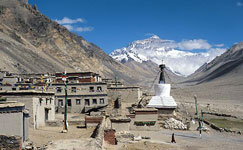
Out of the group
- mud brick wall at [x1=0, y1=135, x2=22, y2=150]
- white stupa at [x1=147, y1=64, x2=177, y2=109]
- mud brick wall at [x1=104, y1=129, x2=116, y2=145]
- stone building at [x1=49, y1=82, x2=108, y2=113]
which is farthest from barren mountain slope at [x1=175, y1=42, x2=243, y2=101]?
mud brick wall at [x1=0, y1=135, x2=22, y2=150]

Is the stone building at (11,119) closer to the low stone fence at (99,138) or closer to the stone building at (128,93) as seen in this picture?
the low stone fence at (99,138)

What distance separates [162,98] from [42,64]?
62326 millimetres

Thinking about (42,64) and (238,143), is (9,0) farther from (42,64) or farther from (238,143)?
(238,143)

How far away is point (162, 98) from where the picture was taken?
28.1m

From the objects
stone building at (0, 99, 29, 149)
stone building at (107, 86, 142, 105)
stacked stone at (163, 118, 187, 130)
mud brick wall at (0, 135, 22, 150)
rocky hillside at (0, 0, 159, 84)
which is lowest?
stacked stone at (163, 118, 187, 130)

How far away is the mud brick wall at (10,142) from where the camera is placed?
9.49 m

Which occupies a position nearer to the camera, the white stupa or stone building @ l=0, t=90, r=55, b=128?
stone building @ l=0, t=90, r=55, b=128

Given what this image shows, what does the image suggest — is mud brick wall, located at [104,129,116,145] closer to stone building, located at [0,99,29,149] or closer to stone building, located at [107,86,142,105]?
stone building, located at [0,99,29,149]

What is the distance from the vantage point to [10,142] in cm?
955

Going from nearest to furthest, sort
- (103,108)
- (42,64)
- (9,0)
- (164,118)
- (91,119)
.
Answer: (91,119) → (164,118) → (103,108) → (42,64) → (9,0)

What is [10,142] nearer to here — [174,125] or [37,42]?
[174,125]

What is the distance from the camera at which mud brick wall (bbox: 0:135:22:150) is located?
9.49m

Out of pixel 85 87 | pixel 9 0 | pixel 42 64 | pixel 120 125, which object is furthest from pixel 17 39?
pixel 120 125

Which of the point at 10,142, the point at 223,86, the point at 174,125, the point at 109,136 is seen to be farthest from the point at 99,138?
the point at 223,86
